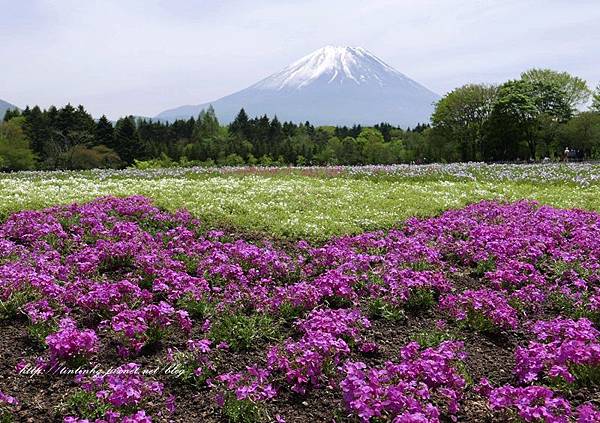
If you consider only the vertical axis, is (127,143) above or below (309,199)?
above

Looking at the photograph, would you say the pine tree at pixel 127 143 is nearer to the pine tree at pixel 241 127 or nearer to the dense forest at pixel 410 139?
the dense forest at pixel 410 139

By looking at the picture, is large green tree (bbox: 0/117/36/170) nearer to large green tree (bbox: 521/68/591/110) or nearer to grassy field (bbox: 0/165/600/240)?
grassy field (bbox: 0/165/600/240)

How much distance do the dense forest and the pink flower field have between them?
43201 mm

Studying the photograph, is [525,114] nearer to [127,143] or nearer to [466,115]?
[466,115]

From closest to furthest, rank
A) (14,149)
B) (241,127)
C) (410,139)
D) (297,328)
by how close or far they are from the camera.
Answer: (297,328) < (14,149) < (410,139) < (241,127)

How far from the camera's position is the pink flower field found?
4.65 metres

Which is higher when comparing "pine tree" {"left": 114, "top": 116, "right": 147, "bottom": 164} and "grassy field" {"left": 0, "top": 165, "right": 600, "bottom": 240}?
"pine tree" {"left": 114, "top": 116, "right": 147, "bottom": 164}

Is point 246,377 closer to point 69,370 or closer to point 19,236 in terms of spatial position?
point 69,370

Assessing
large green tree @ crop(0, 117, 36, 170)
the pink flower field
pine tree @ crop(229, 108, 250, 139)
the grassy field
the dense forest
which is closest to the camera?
the pink flower field

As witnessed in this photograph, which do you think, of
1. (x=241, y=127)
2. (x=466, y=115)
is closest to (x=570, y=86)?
(x=466, y=115)

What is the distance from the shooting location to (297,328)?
6633 mm

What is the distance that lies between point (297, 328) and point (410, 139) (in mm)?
90456

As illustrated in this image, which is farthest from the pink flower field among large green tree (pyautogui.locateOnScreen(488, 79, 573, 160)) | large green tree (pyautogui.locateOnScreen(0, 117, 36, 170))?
large green tree (pyautogui.locateOnScreen(0, 117, 36, 170))

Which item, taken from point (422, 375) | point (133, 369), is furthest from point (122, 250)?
point (422, 375)
